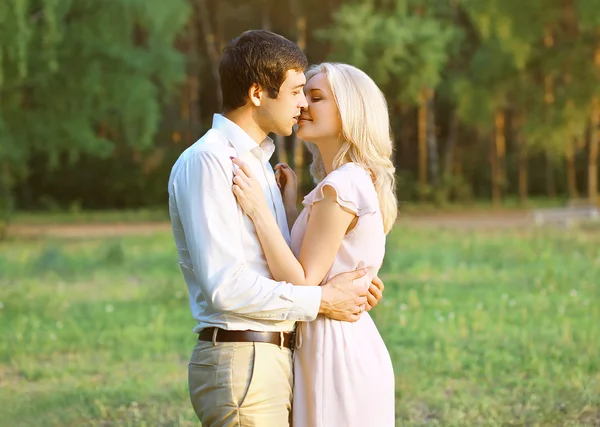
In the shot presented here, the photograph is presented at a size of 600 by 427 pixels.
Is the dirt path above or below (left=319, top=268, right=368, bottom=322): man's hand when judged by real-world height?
below

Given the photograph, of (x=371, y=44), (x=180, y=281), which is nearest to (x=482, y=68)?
(x=371, y=44)

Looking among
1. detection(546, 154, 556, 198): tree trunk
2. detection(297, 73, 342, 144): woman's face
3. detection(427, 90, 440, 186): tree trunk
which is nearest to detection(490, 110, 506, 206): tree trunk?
detection(546, 154, 556, 198): tree trunk

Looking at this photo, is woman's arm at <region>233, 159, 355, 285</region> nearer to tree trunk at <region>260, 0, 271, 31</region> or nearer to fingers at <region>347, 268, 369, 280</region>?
fingers at <region>347, 268, 369, 280</region>

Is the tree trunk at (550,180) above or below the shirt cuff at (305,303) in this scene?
below

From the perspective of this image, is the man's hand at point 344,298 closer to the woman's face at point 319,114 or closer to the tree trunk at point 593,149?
the woman's face at point 319,114

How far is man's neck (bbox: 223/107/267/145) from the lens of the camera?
3.57 metres

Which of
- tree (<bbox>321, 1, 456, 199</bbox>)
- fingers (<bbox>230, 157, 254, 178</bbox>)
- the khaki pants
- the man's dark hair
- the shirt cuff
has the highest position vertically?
tree (<bbox>321, 1, 456, 199</bbox>)

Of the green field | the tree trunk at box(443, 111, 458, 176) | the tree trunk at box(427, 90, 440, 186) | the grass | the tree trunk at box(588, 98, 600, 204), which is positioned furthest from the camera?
the tree trunk at box(443, 111, 458, 176)

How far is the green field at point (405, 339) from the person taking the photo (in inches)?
275

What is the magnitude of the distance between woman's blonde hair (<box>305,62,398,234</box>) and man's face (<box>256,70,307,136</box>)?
156 mm

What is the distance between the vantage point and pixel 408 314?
10.9 metres

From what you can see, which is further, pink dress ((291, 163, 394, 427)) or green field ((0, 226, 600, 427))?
green field ((0, 226, 600, 427))

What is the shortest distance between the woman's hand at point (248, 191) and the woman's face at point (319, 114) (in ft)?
1.33

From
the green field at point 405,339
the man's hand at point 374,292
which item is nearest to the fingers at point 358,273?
the man's hand at point 374,292
